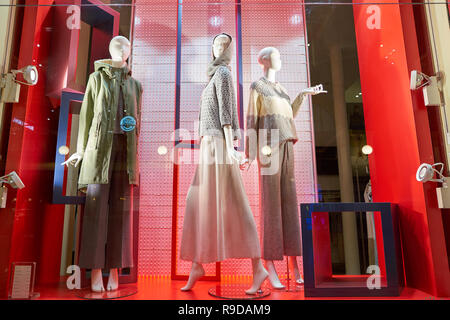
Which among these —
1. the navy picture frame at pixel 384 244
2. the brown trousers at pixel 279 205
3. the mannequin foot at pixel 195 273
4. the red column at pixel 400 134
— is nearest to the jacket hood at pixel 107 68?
the brown trousers at pixel 279 205

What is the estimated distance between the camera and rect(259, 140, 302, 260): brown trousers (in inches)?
82.2

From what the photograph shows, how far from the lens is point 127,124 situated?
2.07 meters

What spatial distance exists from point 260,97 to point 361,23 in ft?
2.68

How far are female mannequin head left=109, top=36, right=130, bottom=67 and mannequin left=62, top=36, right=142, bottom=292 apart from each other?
85 mm

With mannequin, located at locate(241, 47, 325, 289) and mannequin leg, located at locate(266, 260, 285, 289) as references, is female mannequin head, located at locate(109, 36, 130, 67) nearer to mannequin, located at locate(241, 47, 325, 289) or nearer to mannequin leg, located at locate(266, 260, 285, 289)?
mannequin, located at locate(241, 47, 325, 289)

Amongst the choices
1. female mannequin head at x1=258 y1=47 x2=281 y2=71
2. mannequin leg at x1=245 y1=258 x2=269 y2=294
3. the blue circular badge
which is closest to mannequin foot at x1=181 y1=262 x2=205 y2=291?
mannequin leg at x1=245 y1=258 x2=269 y2=294

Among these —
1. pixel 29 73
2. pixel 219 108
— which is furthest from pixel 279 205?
pixel 29 73

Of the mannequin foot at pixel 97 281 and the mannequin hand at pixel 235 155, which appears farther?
the mannequin hand at pixel 235 155

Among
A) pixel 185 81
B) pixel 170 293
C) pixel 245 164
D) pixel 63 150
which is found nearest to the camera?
pixel 170 293

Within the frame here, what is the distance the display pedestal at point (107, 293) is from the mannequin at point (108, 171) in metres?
0.05

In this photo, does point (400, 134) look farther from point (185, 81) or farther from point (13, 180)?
point (13, 180)

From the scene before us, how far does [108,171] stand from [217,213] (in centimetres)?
74

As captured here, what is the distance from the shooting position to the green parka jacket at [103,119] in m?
1.99

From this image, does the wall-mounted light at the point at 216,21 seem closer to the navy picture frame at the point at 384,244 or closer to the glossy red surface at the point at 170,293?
the navy picture frame at the point at 384,244
